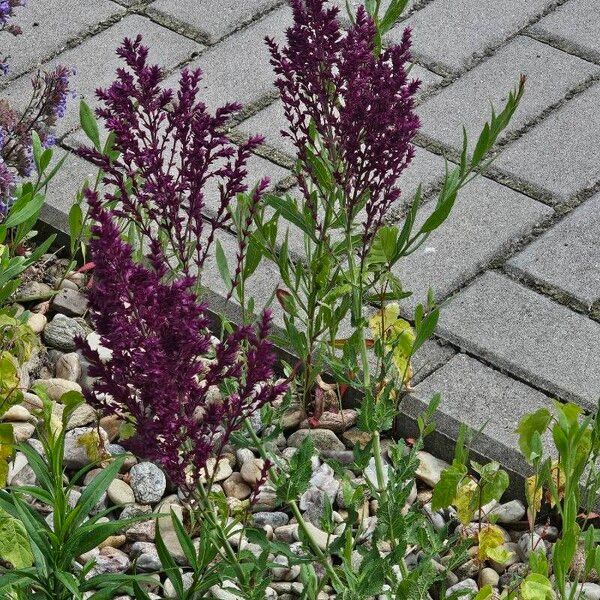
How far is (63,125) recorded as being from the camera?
399cm

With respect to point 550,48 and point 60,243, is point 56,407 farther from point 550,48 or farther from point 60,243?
point 550,48

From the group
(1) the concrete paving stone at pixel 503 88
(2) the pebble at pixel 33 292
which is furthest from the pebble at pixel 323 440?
(1) the concrete paving stone at pixel 503 88

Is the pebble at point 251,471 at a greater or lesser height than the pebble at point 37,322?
lesser

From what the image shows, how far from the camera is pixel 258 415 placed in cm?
300

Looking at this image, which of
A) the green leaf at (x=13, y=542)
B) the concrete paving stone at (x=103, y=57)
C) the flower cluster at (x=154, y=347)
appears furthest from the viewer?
the concrete paving stone at (x=103, y=57)

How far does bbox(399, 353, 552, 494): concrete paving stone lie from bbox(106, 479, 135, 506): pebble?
61cm

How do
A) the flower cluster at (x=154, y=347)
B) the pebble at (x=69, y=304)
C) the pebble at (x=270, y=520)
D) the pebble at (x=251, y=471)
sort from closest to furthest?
the flower cluster at (x=154, y=347), the pebble at (x=270, y=520), the pebble at (x=251, y=471), the pebble at (x=69, y=304)

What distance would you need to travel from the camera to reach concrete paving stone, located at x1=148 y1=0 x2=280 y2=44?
4395mm

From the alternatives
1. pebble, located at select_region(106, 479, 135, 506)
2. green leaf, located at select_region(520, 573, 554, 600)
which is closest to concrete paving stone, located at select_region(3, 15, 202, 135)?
pebble, located at select_region(106, 479, 135, 506)

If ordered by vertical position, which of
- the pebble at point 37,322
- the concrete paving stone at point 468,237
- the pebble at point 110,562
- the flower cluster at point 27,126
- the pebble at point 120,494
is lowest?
the pebble at point 110,562

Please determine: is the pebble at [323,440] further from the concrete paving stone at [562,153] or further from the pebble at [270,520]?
the concrete paving stone at [562,153]

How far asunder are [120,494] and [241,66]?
180 cm

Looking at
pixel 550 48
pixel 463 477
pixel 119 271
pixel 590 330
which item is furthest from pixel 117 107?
pixel 550 48

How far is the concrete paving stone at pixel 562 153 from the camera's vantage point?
3789 millimetres
